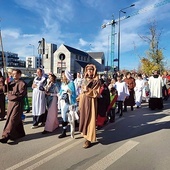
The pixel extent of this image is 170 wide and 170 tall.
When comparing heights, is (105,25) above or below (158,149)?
above

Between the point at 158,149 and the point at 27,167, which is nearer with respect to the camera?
the point at 27,167

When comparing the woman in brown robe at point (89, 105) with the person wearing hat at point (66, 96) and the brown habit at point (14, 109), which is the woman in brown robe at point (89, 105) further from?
the brown habit at point (14, 109)

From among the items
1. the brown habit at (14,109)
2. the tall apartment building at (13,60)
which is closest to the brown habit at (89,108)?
the brown habit at (14,109)

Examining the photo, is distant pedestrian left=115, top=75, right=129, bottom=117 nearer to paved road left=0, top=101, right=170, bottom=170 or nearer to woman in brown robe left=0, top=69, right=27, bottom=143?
paved road left=0, top=101, right=170, bottom=170

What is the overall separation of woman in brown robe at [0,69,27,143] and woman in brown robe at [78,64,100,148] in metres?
1.55

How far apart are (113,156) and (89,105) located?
1243mm

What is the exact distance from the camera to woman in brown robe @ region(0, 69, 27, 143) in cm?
490

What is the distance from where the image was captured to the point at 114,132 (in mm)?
5891

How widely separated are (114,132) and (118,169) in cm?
233

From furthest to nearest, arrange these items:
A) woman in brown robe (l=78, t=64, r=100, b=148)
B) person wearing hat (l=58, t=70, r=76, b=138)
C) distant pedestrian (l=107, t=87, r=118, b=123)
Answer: distant pedestrian (l=107, t=87, r=118, b=123) → person wearing hat (l=58, t=70, r=76, b=138) → woman in brown robe (l=78, t=64, r=100, b=148)

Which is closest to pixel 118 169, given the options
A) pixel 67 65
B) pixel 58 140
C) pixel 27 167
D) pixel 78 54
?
pixel 27 167

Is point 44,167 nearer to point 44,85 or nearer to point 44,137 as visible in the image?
point 44,137

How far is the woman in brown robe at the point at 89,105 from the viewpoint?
4.68m

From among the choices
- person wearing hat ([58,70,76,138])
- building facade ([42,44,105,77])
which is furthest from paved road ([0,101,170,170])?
building facade ([42,44,105,77])
